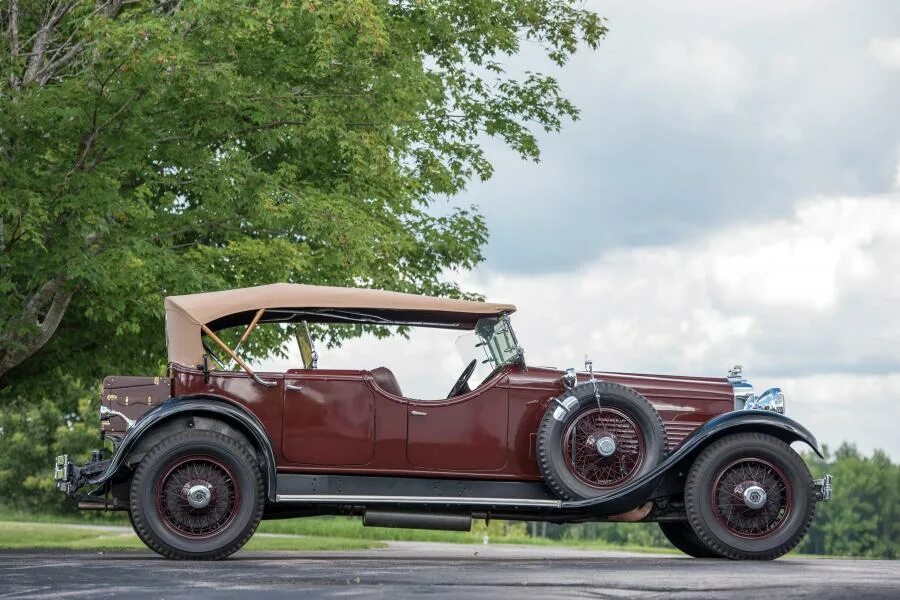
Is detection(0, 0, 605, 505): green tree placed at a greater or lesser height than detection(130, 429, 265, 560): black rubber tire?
greater

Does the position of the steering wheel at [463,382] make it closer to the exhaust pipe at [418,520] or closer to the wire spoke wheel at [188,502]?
the exhaust pipe at [418,520]

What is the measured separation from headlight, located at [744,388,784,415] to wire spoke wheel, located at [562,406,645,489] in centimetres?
122

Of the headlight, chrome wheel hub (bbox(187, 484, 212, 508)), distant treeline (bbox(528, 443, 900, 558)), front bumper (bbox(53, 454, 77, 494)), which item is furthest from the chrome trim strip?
distant treeline (bbox(528, 443, 900, 558))

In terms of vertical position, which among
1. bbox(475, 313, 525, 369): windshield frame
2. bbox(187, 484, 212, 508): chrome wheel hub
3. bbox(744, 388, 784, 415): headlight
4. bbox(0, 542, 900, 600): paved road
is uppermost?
bbox(475, 313, 525, 369): windshield frame

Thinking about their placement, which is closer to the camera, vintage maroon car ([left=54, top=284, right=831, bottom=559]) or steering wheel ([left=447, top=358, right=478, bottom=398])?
vintage maroon car ([left=54, top=284, right=831, bottom=559])

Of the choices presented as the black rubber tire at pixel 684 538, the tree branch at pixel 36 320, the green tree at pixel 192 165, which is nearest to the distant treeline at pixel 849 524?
the green tree at pixel 192 165

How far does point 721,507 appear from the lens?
33.1 ft

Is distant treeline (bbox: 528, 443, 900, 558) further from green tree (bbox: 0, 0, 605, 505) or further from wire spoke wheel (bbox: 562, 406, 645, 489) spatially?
wire spoke wheel (bbox: 562, 406, 645, 489)

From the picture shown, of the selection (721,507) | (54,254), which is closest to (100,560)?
(721,507)

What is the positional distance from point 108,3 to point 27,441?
27.4m

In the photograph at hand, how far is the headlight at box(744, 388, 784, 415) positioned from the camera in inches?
417

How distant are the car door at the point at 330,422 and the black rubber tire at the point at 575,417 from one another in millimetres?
1371

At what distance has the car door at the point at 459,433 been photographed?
10023 mm

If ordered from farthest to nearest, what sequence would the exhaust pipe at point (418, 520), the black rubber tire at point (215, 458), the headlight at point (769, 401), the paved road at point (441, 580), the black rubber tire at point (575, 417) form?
the headlight at point (769, 401), the exhaust pipe at point (418, 520), the black rubber tire at point (575, 417), the black rubber tire at point (215, 458), the paved road at point (441, 580)
